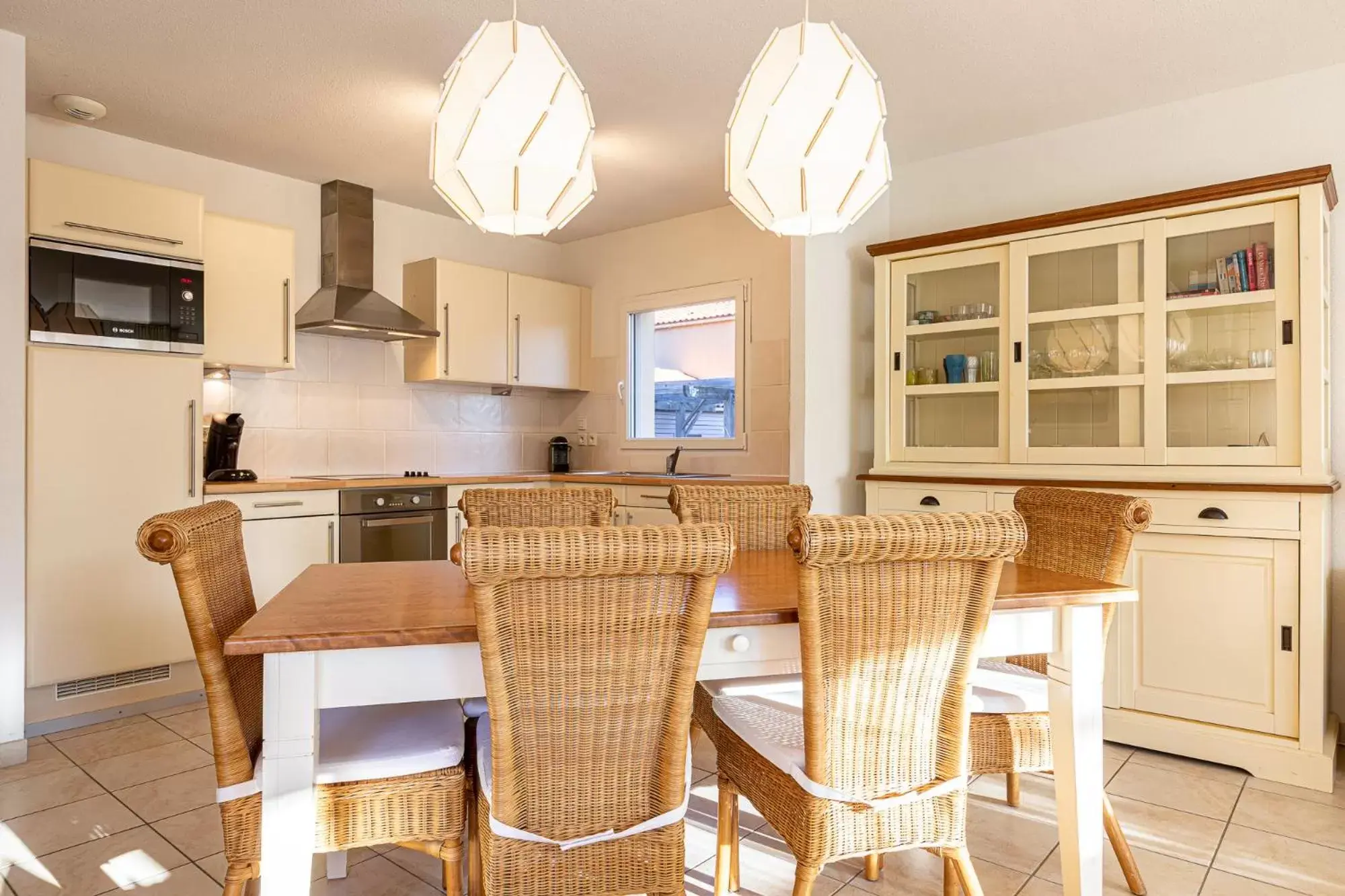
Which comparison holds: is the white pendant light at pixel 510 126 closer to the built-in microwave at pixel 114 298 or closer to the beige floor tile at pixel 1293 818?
the built-in microwave at pixel 114 298

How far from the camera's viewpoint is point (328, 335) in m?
4.38

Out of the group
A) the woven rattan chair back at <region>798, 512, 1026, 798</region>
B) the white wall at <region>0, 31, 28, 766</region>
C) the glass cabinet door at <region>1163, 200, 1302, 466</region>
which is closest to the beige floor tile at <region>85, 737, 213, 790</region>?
the white wall at <region>0, 31, 28, 766</region>

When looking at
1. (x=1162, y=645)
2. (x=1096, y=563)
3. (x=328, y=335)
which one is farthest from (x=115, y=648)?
(x=1162, y=645)

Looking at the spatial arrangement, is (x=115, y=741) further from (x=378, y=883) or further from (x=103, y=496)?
(x=378, y=883)

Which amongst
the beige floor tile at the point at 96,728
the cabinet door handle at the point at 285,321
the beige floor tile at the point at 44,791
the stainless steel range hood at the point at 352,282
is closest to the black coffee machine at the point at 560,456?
the stainless steel range hood at the point at 352,282

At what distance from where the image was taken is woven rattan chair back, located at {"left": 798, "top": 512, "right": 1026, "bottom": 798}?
1378 millimetres

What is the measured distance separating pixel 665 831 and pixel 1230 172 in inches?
125

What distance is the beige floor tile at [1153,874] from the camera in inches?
79.2

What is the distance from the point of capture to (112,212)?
3.22m

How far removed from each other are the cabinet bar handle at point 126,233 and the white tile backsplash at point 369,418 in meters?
0.76

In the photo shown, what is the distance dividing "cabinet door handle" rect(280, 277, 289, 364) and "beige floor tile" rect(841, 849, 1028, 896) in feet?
10.8

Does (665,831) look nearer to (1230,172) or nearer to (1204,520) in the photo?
(1204,520)

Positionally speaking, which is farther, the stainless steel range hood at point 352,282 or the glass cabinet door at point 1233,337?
the stainless steel range hood at point 352,282

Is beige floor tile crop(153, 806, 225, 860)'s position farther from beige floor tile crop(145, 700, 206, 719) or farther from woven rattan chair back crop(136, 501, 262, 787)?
beige floor tile crop(145, 700, 206, 719)
